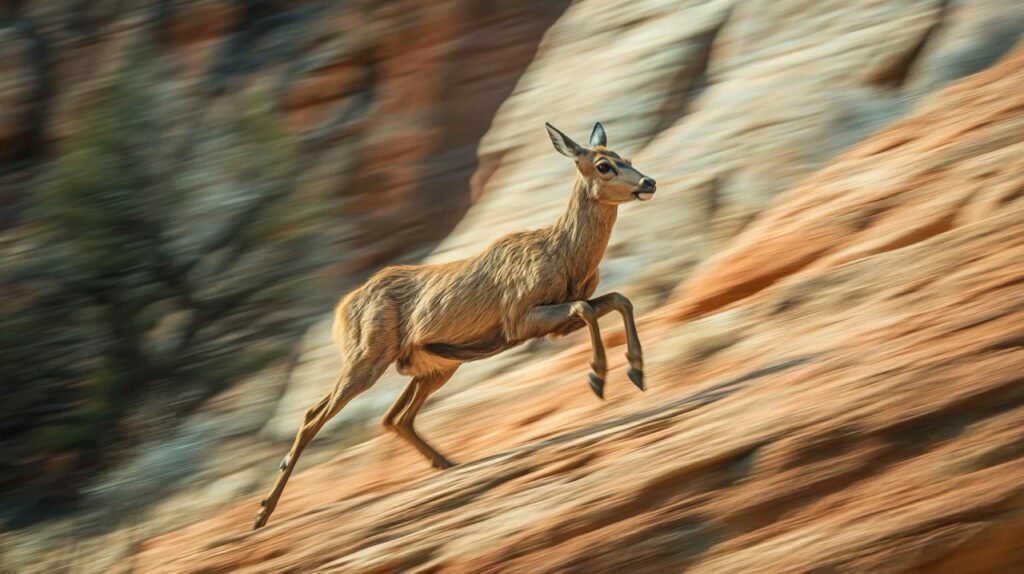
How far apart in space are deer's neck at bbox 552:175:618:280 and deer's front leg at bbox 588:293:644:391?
1.17 feet

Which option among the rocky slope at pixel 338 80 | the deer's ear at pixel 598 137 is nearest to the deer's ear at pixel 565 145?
the deer's ear at pixel 598 137

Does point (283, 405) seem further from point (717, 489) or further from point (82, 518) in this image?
point (717, 489)

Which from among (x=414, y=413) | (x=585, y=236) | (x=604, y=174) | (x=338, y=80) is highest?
(x=338, y=80)

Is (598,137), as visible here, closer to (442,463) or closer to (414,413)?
(414,413)

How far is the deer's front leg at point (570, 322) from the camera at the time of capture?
29.1 feet

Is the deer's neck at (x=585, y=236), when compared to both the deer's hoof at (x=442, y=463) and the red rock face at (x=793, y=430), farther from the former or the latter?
the deer's hoof at (x=442, y=463)

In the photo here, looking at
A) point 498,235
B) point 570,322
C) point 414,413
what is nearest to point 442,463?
point 414,413

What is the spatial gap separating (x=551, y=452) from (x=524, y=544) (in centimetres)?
81

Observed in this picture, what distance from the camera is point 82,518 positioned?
15.5m

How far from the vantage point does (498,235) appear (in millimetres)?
14930

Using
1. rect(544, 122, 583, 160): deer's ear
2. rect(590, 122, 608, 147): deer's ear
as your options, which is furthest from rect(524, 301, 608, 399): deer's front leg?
rect(590, 122, 608, 147): deer's ear

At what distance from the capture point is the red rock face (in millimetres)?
7977

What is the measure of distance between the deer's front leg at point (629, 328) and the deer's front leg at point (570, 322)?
0.34 feet

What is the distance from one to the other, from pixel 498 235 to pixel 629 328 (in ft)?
20.1
